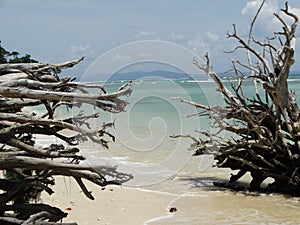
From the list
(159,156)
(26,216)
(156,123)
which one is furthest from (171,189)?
(156,123)

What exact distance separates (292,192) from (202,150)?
203 cm

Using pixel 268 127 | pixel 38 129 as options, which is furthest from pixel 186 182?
pixel 38 129

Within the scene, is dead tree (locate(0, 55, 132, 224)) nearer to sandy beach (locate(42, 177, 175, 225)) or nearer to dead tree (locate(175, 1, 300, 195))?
sandy beach (locate(42, 177, 175, 225))

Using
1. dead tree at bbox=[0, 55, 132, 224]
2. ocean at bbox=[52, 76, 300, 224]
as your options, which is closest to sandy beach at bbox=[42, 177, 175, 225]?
ocean at bbox=[52, 76, 300, 224]

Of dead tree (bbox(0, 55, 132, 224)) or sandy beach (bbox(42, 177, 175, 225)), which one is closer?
dead tree (bbox(0, 55, 132, 224))

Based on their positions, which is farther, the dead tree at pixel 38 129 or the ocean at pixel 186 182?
the ocean at pixel 186 182

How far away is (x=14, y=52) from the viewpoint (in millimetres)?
29625

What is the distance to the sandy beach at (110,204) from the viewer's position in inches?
278

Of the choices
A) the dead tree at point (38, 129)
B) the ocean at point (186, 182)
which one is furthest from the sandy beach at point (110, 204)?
the dead tree at point (38, 129)

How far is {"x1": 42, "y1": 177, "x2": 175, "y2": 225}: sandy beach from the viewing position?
7051 millimetres

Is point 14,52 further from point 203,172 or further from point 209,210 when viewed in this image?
point 209,210

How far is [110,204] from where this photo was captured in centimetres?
811

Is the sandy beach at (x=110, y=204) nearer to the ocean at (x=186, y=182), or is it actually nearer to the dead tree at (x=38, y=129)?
the ocean at (x=186, y=182)

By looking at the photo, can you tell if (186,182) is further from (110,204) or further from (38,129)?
(38,129)
